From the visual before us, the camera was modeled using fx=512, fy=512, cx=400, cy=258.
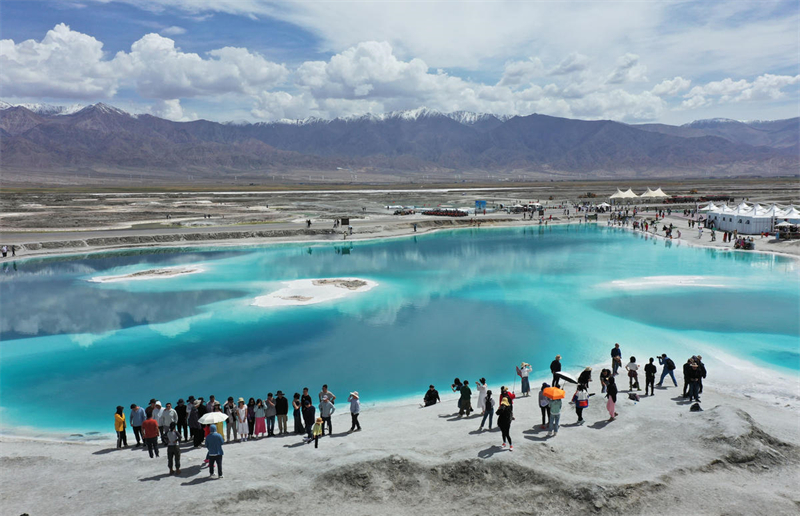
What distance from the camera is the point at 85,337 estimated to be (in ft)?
86.0

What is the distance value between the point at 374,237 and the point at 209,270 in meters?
24.6

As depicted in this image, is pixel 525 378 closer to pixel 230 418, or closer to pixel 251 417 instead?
pixel 251 417

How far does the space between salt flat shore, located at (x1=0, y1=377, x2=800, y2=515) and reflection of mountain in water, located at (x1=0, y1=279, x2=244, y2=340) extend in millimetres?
15039

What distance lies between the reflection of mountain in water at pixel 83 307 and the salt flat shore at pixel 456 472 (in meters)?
15.0

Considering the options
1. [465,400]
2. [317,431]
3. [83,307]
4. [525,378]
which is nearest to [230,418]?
[317,431]

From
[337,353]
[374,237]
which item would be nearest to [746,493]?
[337,353]

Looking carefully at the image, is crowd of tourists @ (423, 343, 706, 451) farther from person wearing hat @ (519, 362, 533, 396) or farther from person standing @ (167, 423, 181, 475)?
person standing @ (167, 423, 181, 475)

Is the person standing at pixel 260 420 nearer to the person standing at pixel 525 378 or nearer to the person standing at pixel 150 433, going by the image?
the person standing at pixel 150 433

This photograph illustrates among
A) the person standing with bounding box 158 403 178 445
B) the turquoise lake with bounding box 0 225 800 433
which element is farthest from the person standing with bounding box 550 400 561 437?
the person standing with bounding box 158 403 178 445

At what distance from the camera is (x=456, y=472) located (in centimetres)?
1128

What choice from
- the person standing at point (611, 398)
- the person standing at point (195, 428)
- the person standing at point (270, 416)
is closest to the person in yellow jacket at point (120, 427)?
the person standing at point (195, 428)

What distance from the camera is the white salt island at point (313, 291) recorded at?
32.7m

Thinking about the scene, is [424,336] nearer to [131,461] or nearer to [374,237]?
[131,461]

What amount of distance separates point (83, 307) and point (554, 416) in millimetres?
29889
